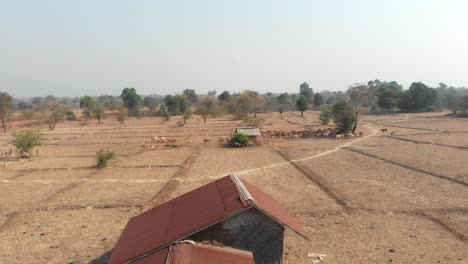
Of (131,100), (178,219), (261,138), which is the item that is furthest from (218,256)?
(131,100)

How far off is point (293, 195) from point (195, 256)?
8416 millimetres

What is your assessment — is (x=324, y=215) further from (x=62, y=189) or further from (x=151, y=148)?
(x=151, y=148)

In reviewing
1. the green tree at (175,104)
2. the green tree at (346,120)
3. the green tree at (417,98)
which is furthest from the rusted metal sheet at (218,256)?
the green tree at (417,98)

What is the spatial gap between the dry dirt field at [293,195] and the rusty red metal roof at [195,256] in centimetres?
310

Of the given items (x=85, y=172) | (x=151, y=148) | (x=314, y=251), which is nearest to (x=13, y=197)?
(x=85, y=172)

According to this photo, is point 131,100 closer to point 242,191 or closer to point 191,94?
point 191,94

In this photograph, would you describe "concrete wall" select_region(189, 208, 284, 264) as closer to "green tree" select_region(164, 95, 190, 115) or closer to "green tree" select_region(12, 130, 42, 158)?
"green tree" select_region(12, 130, 42, 158)

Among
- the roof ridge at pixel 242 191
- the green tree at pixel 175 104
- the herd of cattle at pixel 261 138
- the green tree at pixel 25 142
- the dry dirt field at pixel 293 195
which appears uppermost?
the green tree at pixel 175 104

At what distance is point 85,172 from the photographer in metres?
17.7

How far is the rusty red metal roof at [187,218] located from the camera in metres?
4.93

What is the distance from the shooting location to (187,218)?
537 cm

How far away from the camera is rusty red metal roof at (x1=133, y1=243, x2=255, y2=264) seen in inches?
175

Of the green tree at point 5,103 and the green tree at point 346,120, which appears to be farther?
the green tree at point 5,103

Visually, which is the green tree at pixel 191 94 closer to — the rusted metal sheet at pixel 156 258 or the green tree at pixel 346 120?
the green tree at pixel 346 120
